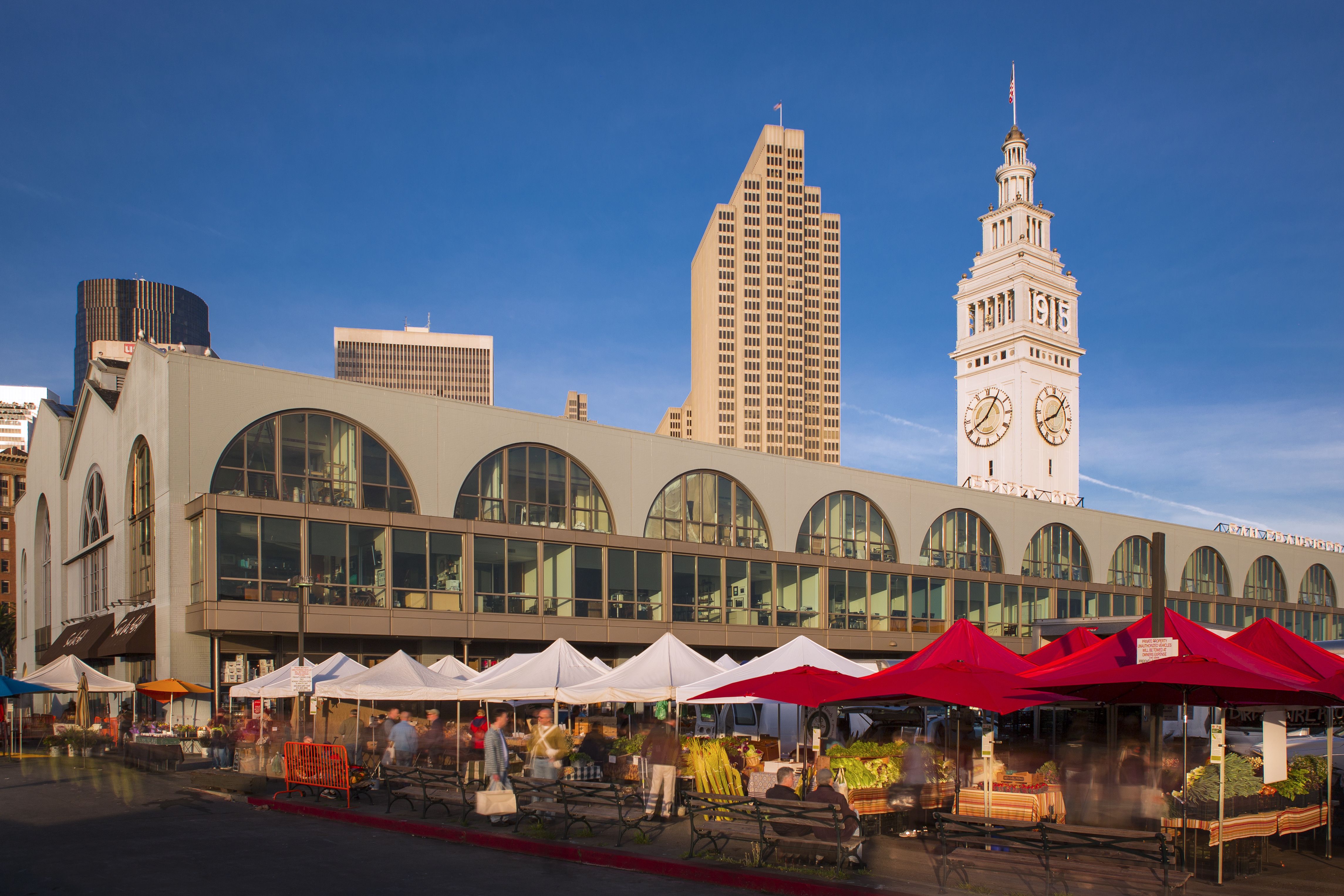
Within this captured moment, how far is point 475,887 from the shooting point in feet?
37.7

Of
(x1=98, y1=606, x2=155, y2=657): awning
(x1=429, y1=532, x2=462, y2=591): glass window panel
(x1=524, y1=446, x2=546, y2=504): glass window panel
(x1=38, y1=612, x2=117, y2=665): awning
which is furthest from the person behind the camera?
(x1=38, y1=612, x2=117, y2=665): awning

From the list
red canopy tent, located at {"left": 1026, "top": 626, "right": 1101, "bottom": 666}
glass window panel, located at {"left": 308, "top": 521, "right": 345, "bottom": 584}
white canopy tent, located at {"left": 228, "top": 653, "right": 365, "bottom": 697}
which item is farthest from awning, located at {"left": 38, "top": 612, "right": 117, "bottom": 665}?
red canopy tent, located at {"left": 1026, "top": 626, "right": 1101, "bottom": 666}

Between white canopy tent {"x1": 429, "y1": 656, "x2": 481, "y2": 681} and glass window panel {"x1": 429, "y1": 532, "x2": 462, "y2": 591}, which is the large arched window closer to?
glass window panel {"x1": 429, "y1": 532, "x2": 462, "y2": 591}

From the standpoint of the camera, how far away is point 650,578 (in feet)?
138

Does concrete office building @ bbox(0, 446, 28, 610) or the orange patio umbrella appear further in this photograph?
concrete office building @ bbox(0, 446, 28, 610)

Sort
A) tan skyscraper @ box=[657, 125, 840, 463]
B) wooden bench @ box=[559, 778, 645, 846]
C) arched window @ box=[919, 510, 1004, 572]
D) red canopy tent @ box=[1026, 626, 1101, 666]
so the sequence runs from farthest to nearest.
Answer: tan skyscraper @ box=[657, 125, 840, 463]
arched window @ box=[919, 510, 1004, 572]
red canopy tent @ box=[1026, 626, 1101, 666]
wooden bench @ box=[559, 778, 645, 846]

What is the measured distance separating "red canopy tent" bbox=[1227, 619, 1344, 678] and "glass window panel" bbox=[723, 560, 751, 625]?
95.2 ft

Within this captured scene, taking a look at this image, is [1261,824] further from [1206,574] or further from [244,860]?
[1206,574]

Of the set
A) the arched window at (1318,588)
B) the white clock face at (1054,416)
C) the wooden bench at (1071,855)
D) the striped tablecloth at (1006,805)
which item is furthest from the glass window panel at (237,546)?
the white clock face at (1054,416)

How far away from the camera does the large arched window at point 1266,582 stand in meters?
68.1

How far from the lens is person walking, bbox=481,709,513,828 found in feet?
52.9

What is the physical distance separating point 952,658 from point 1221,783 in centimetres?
523

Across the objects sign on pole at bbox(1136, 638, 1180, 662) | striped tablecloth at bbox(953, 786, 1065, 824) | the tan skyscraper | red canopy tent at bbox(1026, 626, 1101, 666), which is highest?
the tan skyscraper

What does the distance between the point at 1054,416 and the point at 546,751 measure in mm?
84560
